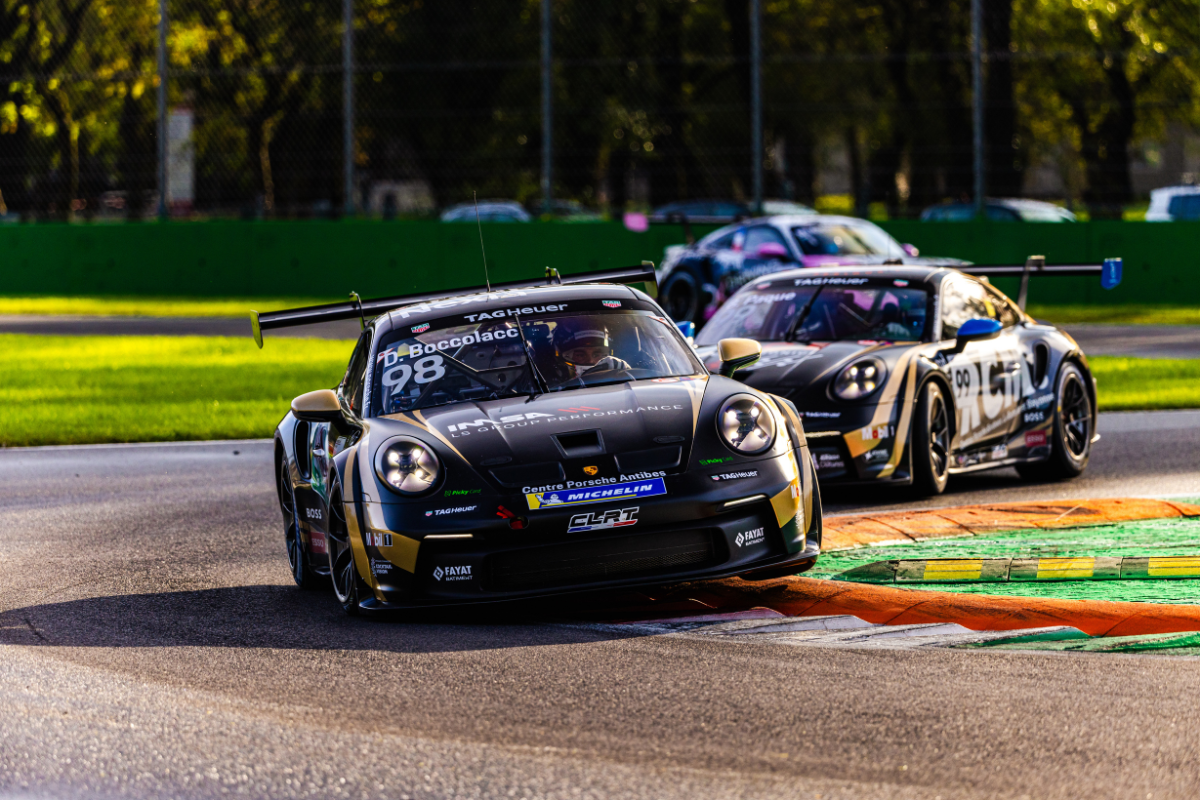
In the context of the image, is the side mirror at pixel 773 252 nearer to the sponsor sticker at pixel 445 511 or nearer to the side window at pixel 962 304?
the side window at pixel 962 304

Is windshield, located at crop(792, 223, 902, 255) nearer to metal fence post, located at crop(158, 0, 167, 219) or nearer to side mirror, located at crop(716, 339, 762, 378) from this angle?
metal fence post, located at crop(158, 0, 167, 219)

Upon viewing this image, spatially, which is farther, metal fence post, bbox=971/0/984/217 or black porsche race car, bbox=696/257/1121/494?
metal fence post, bbox=971/0/984/217

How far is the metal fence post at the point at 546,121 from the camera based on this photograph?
26.9m

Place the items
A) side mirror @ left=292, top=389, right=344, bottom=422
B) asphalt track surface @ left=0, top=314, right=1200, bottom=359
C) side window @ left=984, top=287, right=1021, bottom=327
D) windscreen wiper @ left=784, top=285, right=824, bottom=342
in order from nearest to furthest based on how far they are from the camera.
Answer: side mirror @ left=292, top=389, right=344, bottom=422 < windscreen wiper @ left=784, top=285, right=824, bottom=342 < side window @ left=984, top=287, right=1021, bottom=327 < asphalt track surface @ left=0, top=314, right=1200, bottom=359

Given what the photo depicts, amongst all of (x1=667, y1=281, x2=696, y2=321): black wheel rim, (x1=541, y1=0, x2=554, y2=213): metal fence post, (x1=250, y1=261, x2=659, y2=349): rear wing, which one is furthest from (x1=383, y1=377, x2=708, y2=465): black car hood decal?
(x1=541, y1=0, x2=554, y2=213): metal fence post

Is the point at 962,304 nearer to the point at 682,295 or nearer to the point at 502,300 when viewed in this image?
the point at 502,300

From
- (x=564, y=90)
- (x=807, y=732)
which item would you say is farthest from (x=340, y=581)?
(x=564, y=90)

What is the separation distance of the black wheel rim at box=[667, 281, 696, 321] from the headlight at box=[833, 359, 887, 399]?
12515 mm

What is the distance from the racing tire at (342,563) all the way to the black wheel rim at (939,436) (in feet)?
12.7

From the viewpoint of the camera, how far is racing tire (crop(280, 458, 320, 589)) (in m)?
7.45

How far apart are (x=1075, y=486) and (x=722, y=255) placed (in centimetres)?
1219

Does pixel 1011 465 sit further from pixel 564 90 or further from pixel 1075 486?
pixel 564 90

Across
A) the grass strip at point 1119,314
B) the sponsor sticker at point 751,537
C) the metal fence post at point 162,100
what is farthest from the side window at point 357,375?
the metal fence post at point 162,100

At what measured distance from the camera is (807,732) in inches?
185
